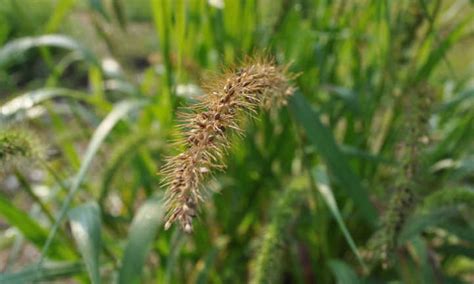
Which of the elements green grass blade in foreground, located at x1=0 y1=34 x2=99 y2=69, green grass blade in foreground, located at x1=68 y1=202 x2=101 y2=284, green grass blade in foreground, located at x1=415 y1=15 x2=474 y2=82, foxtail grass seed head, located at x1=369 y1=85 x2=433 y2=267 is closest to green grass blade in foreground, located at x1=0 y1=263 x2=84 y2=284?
green grass blade in foreground, located at x1=68 y1=202 x2=101 y2=284

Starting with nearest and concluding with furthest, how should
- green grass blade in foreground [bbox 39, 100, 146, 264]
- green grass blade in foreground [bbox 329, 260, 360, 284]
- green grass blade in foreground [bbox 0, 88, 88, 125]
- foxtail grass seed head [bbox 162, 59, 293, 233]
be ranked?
foxtail grass seed head [bbox 162, 59, 293, 233] < green grass blade in foreground [bbox 39, 100, 146, 264] < green grass blade in foreground [bbox 329, 260, 360, 284] < green grass blade in foreground [bbox 0, 88, 88, 125]

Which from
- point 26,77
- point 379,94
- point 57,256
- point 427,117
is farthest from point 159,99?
point 26,77

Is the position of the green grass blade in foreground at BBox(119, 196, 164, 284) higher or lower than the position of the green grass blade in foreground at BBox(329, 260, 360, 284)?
higher

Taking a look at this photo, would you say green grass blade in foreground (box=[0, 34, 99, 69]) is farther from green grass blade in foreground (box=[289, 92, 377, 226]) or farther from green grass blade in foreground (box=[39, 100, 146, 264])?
green grass blade in foreground (box=[289, 92, 377, 226])

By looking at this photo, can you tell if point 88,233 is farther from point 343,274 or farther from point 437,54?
point 437,54

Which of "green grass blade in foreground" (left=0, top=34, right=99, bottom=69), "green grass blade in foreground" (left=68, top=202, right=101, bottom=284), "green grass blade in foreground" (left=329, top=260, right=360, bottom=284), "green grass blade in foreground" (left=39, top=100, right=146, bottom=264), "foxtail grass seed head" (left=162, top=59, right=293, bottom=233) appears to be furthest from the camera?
"green grass blade in foreground" (left=0, top=34, right=99, bottom=69)

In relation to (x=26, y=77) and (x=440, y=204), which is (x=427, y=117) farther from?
(x=26, y=77)

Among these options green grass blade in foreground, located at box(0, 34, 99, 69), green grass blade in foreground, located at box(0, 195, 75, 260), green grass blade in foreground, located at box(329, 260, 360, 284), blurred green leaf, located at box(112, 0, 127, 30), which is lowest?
green grass blade in foreground, located at box(329, 260, 360, 284)
